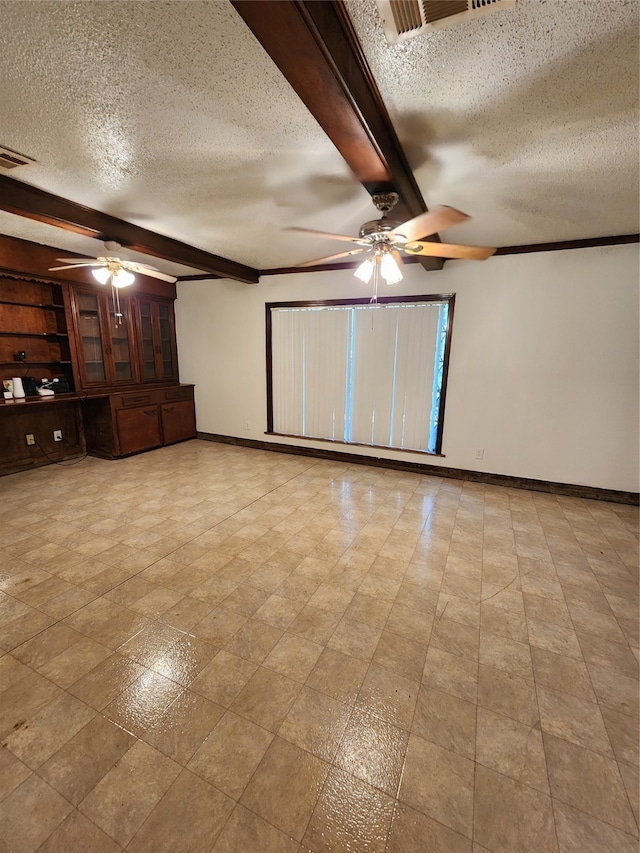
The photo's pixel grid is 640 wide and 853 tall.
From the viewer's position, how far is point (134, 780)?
47.2 inches

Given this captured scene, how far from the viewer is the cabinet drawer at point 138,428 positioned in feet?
15.1

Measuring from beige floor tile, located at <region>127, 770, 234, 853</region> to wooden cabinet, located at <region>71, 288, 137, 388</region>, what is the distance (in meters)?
4.50

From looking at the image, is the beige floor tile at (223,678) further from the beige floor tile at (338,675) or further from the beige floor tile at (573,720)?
the beige floor tile at (573,720)

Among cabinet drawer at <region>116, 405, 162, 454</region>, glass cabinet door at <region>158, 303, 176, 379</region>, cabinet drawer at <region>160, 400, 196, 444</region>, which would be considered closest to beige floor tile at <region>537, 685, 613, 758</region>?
cabinet drawer at <region>116, 405, 162, 454</region>

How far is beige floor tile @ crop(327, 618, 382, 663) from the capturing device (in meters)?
1.73

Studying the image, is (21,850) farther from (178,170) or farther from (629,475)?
(629,475)

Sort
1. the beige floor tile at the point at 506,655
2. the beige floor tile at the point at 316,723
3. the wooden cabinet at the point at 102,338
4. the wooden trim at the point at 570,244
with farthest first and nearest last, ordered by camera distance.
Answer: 1. the wooden cabinet at the point at 102,338
2. the wooden trim at the point at 570,244
3. the beige floor tile at the point at 506,655
4. the beige floor tile at the point at 316,723

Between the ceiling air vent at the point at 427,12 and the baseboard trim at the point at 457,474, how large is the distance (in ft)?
12.0

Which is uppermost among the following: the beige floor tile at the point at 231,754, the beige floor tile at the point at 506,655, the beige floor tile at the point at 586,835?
the beige floor tile at the point at 506,655

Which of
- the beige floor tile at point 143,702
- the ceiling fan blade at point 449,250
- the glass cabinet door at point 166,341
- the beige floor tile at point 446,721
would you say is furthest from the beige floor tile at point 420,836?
the glass cabinet door at point 166,341

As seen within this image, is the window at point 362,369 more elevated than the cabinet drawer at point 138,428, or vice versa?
the window at point 362,369

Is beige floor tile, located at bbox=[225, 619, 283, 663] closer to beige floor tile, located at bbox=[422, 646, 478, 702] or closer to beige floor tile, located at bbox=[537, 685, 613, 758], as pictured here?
beige floor tile, located at bbox=[422, 646, 478, 702]

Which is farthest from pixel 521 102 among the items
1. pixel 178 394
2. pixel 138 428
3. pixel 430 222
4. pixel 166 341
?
pixel 166 341

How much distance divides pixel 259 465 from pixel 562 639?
3470 millimetres
